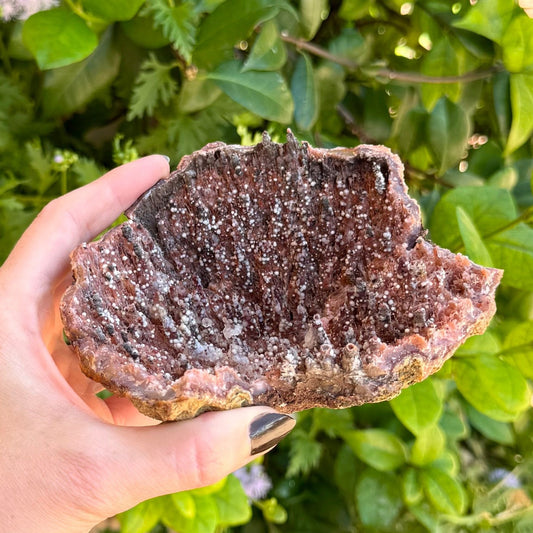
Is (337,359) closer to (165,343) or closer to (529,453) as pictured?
(165,343)

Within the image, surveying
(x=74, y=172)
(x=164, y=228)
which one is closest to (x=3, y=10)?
(x=74, y=172)

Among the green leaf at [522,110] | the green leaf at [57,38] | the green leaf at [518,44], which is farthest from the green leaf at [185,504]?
the green leaf at [518,44]

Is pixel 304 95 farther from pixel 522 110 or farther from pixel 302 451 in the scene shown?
pixel 302 451

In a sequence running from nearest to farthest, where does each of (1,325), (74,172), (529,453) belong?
1. (1,325)
2. (74,172)
3. (529,453)

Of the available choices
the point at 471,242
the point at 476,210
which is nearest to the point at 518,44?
the point at 476,210

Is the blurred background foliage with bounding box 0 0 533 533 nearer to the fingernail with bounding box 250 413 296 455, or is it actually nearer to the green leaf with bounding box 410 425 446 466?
the green leaf with bounding box 410 425 446 466

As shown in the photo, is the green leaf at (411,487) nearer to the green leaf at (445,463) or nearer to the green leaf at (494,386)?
the green leaf at (445,463)

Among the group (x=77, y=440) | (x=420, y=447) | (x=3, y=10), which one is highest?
(x=3, y=10)
